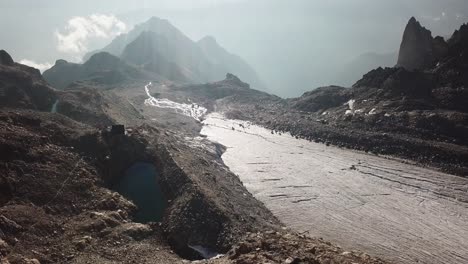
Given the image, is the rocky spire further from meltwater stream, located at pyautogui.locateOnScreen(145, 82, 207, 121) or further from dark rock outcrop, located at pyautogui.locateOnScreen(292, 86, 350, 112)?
meltwater stream, located at pyautogui.locateOnScreen(145, 82, 207, 121)

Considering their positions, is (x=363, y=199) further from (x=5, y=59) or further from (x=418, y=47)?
(x=418, y=47)

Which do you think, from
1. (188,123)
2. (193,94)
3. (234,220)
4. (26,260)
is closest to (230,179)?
(234,220)

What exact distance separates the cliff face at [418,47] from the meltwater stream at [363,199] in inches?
2263

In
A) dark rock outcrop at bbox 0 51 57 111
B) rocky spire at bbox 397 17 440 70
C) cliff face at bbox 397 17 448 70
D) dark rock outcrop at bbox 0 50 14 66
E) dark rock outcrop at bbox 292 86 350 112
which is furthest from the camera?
rocky spire at bbox 397 17 440 70

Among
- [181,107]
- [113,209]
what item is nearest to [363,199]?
[113,209]

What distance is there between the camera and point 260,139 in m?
98.2

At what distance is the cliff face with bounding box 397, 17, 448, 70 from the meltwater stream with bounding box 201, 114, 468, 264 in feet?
189

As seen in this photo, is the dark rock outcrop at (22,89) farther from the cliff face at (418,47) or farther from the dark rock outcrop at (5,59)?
the cliff face at (418,47)

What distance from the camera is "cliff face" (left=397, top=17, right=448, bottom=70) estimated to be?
117719 mm

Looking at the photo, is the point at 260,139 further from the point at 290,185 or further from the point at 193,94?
the point at 193,94

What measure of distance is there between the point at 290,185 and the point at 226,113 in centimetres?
8162

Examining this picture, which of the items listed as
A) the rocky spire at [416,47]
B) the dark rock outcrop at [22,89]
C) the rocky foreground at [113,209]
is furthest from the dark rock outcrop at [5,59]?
the rocky spire at [416,47]

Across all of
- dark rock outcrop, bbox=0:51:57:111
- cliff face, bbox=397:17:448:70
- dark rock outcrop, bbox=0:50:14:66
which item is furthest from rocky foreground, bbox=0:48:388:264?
cliff face, bbox=397:17:448:70

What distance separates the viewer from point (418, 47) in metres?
127
